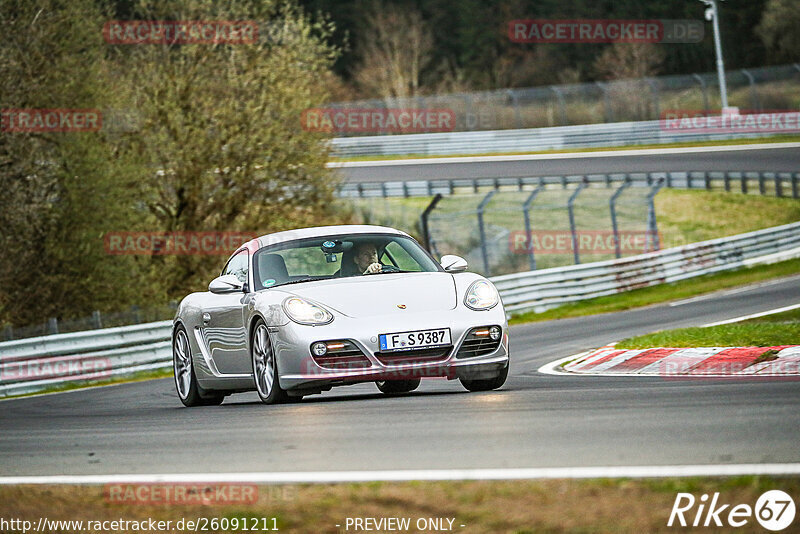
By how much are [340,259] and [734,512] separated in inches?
243

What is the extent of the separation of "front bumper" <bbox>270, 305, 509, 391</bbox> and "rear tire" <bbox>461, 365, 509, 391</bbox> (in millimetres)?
510

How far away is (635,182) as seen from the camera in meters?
38.8

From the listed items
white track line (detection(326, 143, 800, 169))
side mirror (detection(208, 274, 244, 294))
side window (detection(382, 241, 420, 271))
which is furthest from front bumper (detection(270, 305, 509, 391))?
white track line (detection(326, 143, 800, 169))

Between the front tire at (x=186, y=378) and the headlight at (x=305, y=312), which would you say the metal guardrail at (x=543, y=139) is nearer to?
the front tire at (x=186, y=378)

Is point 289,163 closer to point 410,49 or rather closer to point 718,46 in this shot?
point 718,46

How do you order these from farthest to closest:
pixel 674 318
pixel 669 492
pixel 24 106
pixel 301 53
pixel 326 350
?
pixel 301 53, pixel 24 106, pixel 674 318, pixel 326 350, pixel 669 492

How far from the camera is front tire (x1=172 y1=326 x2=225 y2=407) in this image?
11.2 metres

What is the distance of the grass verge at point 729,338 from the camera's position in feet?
39.8

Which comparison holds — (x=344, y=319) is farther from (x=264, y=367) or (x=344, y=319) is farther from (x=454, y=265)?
(x=454, y=265)

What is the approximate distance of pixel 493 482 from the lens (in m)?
5.09

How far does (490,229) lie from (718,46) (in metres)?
19.2

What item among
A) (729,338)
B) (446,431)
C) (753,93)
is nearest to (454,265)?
(446,431)

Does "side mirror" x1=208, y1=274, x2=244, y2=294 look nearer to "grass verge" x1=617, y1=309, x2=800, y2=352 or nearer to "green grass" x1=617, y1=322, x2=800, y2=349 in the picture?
"grass verge" x1=617, y1=309, x2=800, y2=352

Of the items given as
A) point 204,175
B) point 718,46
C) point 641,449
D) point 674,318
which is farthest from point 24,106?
point 718,46
